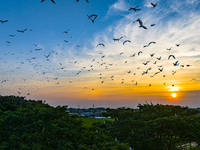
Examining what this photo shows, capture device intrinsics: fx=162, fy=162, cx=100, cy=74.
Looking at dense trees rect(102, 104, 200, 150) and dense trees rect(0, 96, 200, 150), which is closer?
dense trees rect(0, 96, 200, 150)

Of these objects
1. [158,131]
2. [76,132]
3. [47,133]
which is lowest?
[158,131]

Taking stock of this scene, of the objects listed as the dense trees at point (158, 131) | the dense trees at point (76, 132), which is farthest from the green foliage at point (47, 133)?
the dense trees at point (158, 131)

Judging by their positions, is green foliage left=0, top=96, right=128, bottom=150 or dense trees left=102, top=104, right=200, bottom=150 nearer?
green foliage left=0, top=96, right=128, bottom=150

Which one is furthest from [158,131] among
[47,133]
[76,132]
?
[47,133]

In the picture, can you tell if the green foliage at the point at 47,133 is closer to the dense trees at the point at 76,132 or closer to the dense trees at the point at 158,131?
the dense trees at the point at 76,132

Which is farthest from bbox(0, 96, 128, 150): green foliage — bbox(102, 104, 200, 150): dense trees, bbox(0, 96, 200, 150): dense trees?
bbox(102, 104, 200, 150): dense trees

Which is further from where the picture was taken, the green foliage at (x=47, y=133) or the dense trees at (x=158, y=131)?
the dense trees at (x=158, y=131)

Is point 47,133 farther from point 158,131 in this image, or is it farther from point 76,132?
point 158,131

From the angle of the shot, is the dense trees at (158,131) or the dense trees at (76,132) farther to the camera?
the dense trees at (158,131)

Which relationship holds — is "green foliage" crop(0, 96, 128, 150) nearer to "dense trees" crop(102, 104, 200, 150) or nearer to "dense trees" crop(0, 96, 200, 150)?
"dense trees" crop(0, 96, 200, 150)
